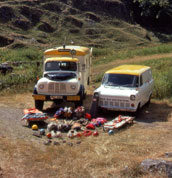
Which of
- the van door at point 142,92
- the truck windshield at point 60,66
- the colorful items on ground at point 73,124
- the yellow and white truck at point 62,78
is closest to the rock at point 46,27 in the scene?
the yellow and white truck at point 62,78

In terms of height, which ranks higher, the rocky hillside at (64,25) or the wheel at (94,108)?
the wheel at (94,108)

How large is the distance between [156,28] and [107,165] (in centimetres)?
5885

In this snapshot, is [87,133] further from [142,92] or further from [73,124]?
[142,92]

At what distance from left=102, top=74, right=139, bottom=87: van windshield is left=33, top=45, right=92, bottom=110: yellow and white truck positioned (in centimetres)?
109

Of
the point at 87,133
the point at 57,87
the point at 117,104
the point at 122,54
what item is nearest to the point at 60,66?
the point at 57,87

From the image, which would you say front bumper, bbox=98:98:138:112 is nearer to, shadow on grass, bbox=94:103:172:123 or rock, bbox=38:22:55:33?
shadow on grass, bbox=94:103:172:123

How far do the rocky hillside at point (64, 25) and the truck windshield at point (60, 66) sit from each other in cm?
2492

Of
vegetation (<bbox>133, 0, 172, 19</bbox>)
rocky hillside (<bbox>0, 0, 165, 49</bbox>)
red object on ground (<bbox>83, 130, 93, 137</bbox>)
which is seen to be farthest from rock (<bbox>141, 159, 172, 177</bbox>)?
vegetation (<bbox>133, 0, 172, 19</bbox>)

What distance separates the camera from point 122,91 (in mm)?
11750

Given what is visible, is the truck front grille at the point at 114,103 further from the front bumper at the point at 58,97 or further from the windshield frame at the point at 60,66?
the windshield frame at the point at 60,66

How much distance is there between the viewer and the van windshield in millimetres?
12148

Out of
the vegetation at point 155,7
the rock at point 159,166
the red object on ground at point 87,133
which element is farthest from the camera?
the vegetation at point 155,7

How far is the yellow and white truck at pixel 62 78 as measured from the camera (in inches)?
492

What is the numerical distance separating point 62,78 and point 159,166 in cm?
691
